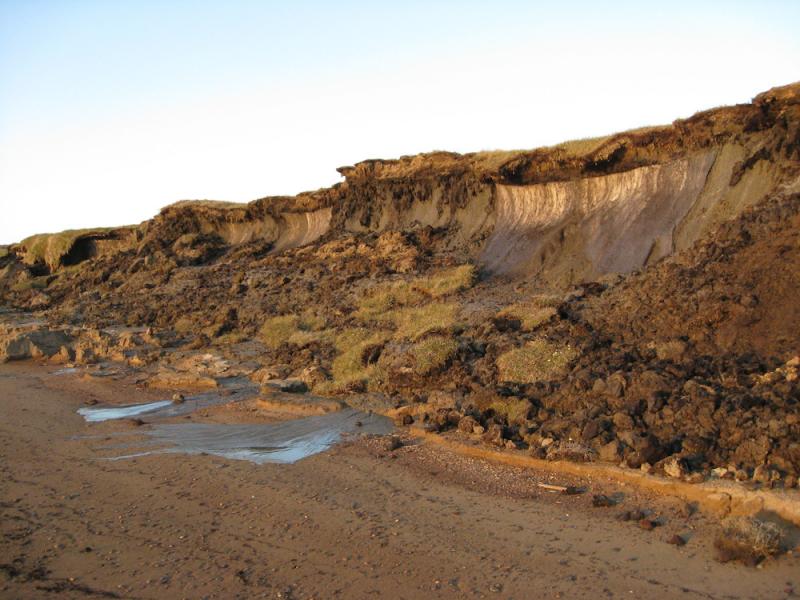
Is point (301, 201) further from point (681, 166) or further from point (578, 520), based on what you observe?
point (578, 520)

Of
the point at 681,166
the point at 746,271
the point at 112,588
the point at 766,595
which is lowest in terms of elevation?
the point at 766,595

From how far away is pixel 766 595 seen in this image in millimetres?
5086

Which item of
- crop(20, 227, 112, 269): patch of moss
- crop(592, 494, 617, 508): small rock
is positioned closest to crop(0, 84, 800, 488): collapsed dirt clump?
crop(592, 494, 617, 508): small rock

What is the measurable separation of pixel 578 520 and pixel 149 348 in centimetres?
1491

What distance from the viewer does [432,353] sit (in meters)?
12.3

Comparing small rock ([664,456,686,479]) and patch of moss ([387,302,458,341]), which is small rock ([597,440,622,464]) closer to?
small rock ([664,456,686,479])

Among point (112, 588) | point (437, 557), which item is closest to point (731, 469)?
point (437, 557)

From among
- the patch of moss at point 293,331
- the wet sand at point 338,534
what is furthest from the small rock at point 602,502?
the patch of moss at point 293,331

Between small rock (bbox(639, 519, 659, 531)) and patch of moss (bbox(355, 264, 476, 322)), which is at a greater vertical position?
patch of moss (bbox(355, 264, 476, 322))

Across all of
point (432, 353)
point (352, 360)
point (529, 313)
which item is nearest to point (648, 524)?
point (432, 353)

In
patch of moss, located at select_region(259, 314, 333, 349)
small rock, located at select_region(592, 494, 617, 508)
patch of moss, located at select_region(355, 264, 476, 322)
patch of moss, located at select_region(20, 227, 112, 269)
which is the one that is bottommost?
small rock, located at select_region(592, 494, 617, 508)

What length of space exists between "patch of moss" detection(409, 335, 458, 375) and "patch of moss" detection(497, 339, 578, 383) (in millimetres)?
993

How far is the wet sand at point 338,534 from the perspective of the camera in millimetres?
5473

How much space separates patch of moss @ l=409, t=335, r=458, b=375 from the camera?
12070 millimetres
